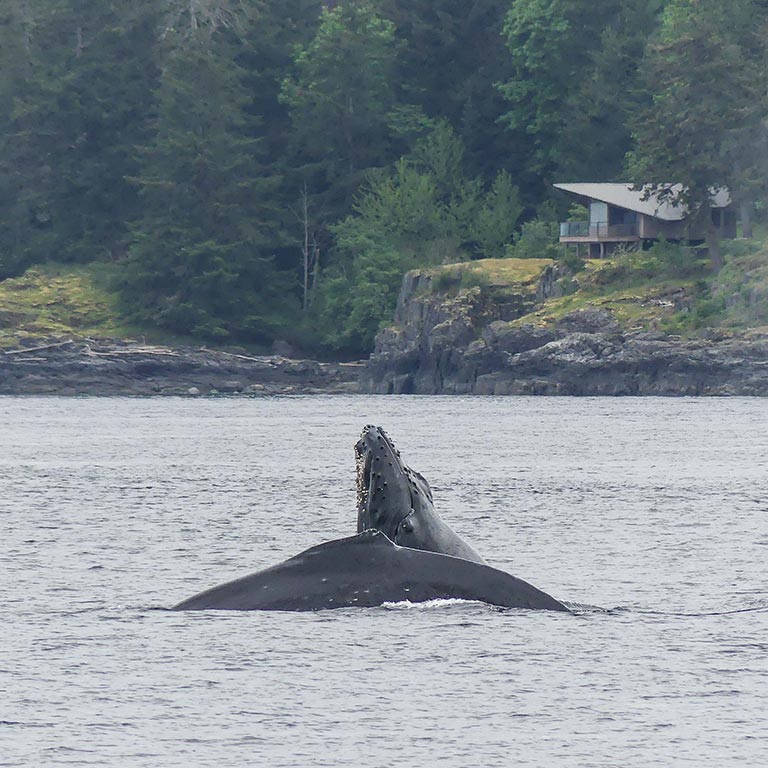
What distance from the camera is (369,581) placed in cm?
2192

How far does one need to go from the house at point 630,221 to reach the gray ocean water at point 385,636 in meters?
76.9

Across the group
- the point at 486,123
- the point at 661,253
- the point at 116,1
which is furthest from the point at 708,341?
the point at 116,1

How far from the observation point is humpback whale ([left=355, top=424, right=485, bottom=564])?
21422 millimetres

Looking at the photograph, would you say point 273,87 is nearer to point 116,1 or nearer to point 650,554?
point 116,1

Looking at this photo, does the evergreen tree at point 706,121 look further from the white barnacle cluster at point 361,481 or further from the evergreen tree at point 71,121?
the white barnacle cluster at point 361,481

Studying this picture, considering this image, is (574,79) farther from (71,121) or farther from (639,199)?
(71,121)

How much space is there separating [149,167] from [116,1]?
591 inches

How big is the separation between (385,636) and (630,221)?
116 metres

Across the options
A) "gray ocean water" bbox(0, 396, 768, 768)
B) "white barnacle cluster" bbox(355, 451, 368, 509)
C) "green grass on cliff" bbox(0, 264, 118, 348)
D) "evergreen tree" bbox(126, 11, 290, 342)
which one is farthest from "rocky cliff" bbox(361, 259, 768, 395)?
"white barnacle cluster" bbox(355, 451, 368, 509)

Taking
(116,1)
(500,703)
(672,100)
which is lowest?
(500,703)

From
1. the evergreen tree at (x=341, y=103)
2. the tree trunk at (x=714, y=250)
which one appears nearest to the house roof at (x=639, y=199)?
the tree trunk at (x=714, y=250)

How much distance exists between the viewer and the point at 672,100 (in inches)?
5118

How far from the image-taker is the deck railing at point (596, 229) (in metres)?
136

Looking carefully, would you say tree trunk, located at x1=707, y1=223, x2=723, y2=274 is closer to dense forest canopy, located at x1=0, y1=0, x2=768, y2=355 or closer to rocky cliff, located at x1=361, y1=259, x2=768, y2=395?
rocky cliff, located at x1=361, y1=259, x2=768, y2=395
